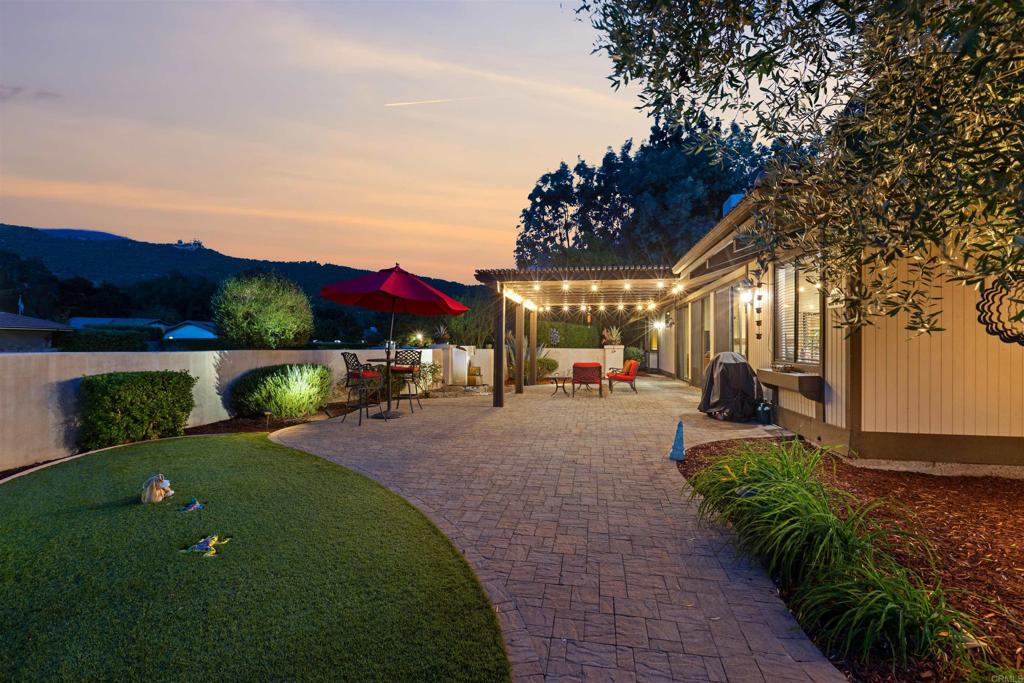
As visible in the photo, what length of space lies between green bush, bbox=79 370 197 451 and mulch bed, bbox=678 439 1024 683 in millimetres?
6799

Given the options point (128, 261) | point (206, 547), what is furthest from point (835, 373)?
point (128, 261)

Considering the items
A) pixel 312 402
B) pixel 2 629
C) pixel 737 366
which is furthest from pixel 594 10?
pixel 312 402

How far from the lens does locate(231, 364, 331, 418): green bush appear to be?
26.9ft

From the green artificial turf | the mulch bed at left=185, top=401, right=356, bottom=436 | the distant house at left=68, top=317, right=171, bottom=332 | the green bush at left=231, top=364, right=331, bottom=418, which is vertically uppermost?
the distant house at left=68, top=317, right=171, bottom=332

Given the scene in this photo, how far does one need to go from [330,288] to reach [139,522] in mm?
4732

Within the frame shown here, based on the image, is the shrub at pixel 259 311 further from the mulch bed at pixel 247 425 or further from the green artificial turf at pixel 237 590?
the green artificial turf at pixel 237 590

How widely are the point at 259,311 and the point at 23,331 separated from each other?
22.2 m

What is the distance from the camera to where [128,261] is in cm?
5250

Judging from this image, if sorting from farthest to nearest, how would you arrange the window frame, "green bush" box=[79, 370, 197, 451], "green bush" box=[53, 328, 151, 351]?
"green bush" box=[53, 328, 151, 351] → the window frame → "green bush" box=[79, 370, 197, 451]

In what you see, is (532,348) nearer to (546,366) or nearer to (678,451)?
(546,366)

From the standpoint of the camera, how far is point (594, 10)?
3.47m

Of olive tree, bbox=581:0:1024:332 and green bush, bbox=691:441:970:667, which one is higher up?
olive tree, bbox=581:0:1024:332

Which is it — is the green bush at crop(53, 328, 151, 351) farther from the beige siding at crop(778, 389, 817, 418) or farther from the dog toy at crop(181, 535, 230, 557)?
the beige siding at crop(778, 389, 817, 418)

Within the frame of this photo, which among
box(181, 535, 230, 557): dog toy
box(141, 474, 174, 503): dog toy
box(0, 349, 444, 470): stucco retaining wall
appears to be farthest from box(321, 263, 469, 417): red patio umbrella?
box(181, 535, 230, 557): dog toy
